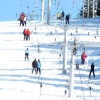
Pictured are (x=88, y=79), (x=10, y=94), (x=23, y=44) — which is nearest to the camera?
(x=10, y=94)

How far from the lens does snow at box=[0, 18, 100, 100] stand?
30631 millimetres

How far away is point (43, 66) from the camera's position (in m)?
39.0

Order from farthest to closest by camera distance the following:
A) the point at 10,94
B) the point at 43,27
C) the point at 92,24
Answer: the point at 92,24 < the point at 43,27 < the point at 10,94

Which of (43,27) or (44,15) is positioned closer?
(43,27)

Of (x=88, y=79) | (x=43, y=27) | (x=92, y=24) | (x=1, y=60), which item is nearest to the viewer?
(x=88, y=79)

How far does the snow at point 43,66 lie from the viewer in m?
30.6

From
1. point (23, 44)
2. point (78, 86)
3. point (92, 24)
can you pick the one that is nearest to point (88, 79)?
point (78, 86)

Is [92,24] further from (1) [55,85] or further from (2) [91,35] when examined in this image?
(1) [55,85]

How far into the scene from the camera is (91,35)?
52.5 metres

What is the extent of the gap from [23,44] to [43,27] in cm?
1010

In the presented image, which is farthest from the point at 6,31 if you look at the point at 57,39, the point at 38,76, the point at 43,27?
the point at 38,76

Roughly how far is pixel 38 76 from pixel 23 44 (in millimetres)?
12519

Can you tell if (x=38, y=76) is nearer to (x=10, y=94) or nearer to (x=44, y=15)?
(x=10, y=94)

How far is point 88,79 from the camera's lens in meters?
34.8
